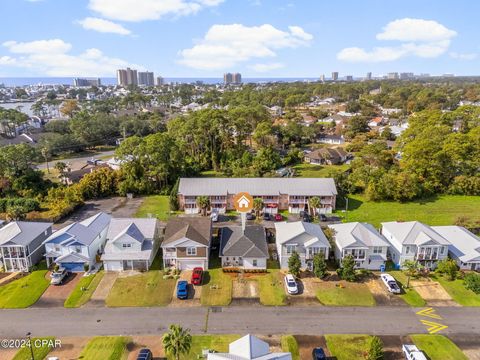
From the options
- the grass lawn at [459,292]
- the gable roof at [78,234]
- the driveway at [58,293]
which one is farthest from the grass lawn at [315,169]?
the driveway at [58,293]

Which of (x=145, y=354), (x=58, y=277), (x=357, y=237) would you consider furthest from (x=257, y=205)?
(x=145, y=354)

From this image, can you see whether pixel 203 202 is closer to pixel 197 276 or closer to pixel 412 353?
pixel 197 276

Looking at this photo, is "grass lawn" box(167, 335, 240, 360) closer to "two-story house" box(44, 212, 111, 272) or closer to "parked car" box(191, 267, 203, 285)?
"parked car" box(191, 267, 203, 285)

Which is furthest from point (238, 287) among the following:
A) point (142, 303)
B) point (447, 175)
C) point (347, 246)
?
point (447, 175)

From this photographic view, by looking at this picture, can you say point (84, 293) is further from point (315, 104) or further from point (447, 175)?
point (315, 104)

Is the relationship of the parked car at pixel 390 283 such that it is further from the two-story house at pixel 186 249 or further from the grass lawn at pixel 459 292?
the two-story house at pixel 186 249
